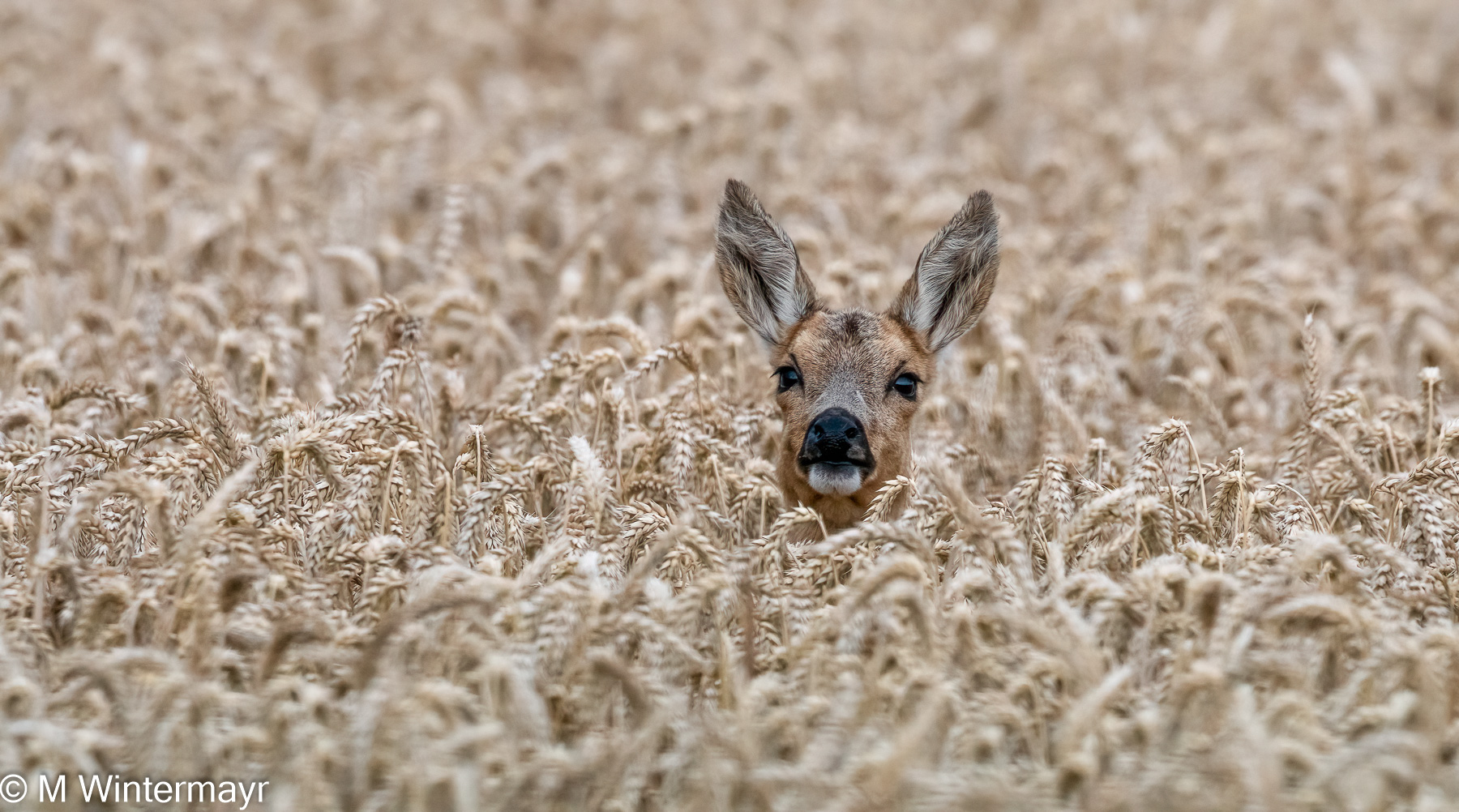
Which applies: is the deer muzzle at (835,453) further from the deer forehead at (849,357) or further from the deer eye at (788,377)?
the deer eye at (788,377)

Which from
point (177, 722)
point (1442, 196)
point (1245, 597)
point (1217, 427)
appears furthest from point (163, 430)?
point (1442, 196)

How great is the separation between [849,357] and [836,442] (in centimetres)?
81

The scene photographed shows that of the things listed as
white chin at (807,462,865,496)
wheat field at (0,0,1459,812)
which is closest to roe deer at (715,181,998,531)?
white chin at (807,462,865,496)

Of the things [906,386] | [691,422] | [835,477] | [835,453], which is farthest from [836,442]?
[691,422]

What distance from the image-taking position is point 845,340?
289 inches

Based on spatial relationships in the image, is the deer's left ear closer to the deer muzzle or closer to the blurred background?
the blurred background

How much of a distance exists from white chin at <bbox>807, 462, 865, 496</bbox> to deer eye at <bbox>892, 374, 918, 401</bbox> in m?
0.80

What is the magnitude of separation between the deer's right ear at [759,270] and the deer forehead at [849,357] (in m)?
0.26

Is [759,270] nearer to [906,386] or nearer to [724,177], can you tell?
[906,386]

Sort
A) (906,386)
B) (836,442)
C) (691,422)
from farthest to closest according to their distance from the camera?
(691,422) → (906,386) → (836,442)

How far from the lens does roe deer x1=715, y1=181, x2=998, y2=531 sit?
673 cm

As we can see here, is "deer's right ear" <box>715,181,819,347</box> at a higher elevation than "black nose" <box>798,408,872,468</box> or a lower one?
higher

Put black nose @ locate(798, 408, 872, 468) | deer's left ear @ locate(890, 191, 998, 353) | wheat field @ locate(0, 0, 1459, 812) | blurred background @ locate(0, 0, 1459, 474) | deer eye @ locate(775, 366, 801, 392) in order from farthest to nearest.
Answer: blurred background @ locate(0, 0, 1459, 474)
deer's left ear @ locate(890, 191, 998, 353)
deer eye @ locate(775, 366, 801, 392)
black nose @ locate(798, 408, 872, 468)
wheat field @ locate(0, 0, 1459, 812)

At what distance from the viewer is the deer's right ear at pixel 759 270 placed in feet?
25.4
